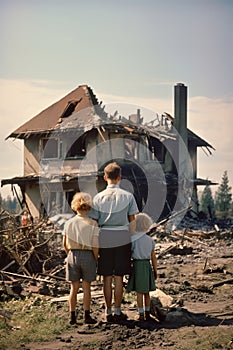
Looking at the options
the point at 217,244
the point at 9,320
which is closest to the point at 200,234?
the point at 217,244

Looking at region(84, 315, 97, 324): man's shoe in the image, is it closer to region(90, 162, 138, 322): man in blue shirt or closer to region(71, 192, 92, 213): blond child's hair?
region(90, 162, 138, 322): man in blue shirt

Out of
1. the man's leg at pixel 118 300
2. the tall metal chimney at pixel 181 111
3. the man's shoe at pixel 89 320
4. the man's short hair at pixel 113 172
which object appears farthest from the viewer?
the tall metal chimney at pixel 181 111

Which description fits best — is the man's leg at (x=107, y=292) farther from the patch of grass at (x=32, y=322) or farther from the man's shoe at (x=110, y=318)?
the patch of grass at (x=32, y=322)

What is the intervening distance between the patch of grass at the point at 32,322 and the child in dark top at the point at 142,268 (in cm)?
96

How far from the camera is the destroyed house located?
26.9 metres

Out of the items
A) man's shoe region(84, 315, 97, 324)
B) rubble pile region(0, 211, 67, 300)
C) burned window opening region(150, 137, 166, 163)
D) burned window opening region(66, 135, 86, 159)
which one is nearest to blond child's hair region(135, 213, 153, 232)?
man's shoe region(84, 315, 97, 324)

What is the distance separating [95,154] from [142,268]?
1983 centimetres

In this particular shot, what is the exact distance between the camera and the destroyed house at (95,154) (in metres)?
26.9

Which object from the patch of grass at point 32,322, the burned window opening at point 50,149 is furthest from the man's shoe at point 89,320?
the burned window opening at point 50,149

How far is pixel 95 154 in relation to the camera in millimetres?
27156

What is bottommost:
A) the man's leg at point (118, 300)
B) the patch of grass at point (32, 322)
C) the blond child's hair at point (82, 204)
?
the patch of grass at point (32, 322)

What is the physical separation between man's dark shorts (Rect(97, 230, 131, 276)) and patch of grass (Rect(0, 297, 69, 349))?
84 cm

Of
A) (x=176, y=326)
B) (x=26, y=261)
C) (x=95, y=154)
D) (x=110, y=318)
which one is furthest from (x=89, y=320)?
(x=95, y=154)

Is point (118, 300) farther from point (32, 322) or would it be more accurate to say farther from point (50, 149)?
point (50, 149)
